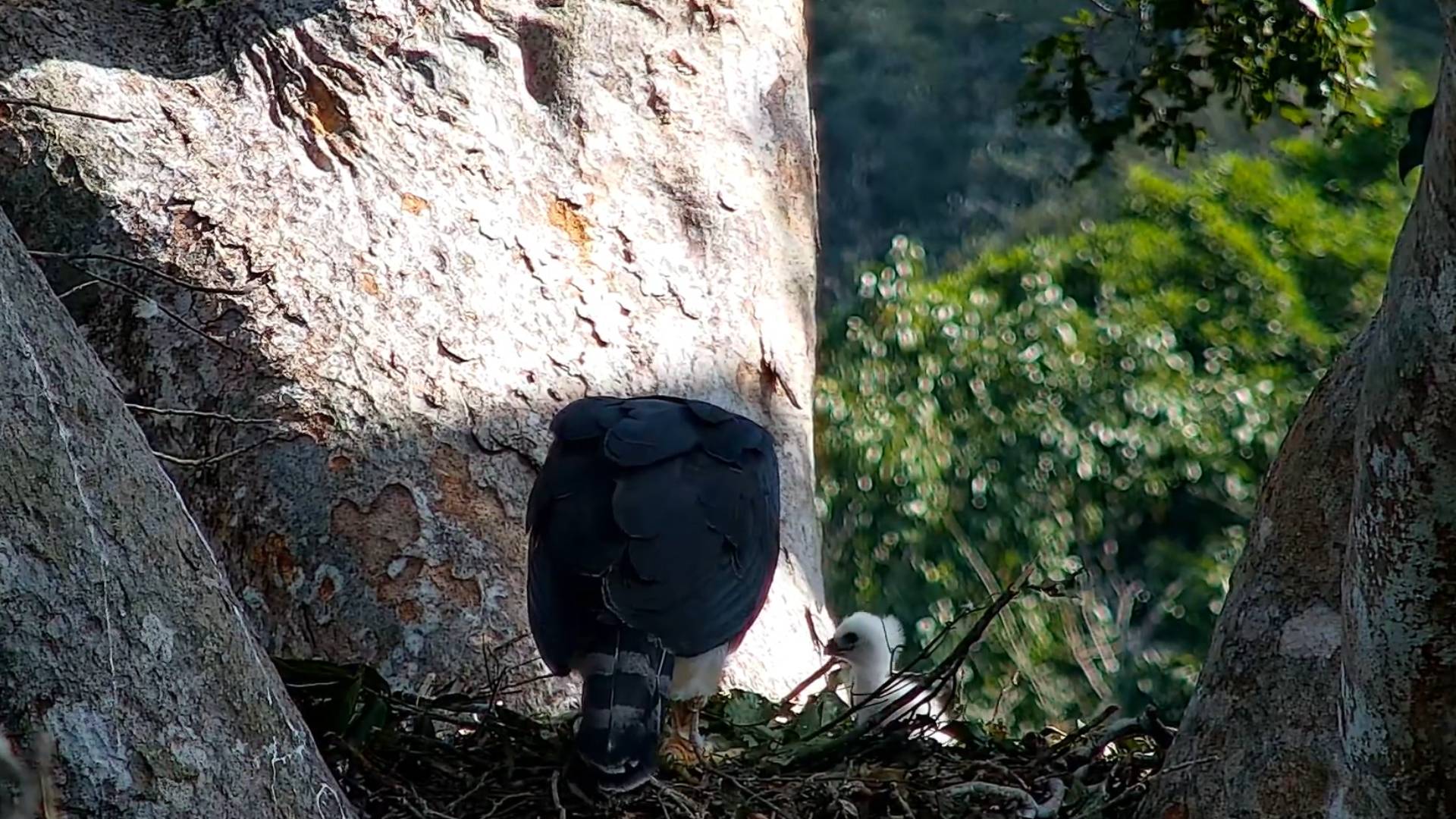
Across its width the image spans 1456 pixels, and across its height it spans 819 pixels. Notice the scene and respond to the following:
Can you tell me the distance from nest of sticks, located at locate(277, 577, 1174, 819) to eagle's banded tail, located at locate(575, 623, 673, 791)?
9 cm

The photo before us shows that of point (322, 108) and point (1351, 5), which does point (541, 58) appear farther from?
point (1351, 5)

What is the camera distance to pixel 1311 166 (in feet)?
56.0

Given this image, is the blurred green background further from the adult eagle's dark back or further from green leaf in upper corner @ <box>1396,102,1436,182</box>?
green leaf in upper corner @ <box>1396,102,1436,182</box>

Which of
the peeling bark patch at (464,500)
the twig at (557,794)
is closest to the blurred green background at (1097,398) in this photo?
the peeling bark patch at (464,500)

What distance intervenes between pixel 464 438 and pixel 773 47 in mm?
1741

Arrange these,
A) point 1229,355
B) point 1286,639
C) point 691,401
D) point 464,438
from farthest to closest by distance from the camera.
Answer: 1. point 1229,355
2. point 464,438
3. point 691,401
4. point 1286,639

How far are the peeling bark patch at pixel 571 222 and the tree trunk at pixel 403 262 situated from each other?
0.4 inches

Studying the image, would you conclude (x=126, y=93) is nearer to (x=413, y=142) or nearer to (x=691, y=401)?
(x=413, y=142)

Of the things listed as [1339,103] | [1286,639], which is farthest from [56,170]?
[1339,103]

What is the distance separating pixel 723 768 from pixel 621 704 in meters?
0.38

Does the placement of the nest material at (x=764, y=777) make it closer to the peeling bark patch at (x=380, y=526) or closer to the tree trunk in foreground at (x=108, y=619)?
the peeling bark patch at (x=380, y=526)

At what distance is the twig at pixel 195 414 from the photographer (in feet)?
12.0

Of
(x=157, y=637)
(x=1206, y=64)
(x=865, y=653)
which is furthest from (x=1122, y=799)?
(x=1206, y=64)

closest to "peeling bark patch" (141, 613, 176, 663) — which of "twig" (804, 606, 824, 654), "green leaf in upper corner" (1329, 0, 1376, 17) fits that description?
"green leaf in upper corner" (1329, 0, 1376, 17)
